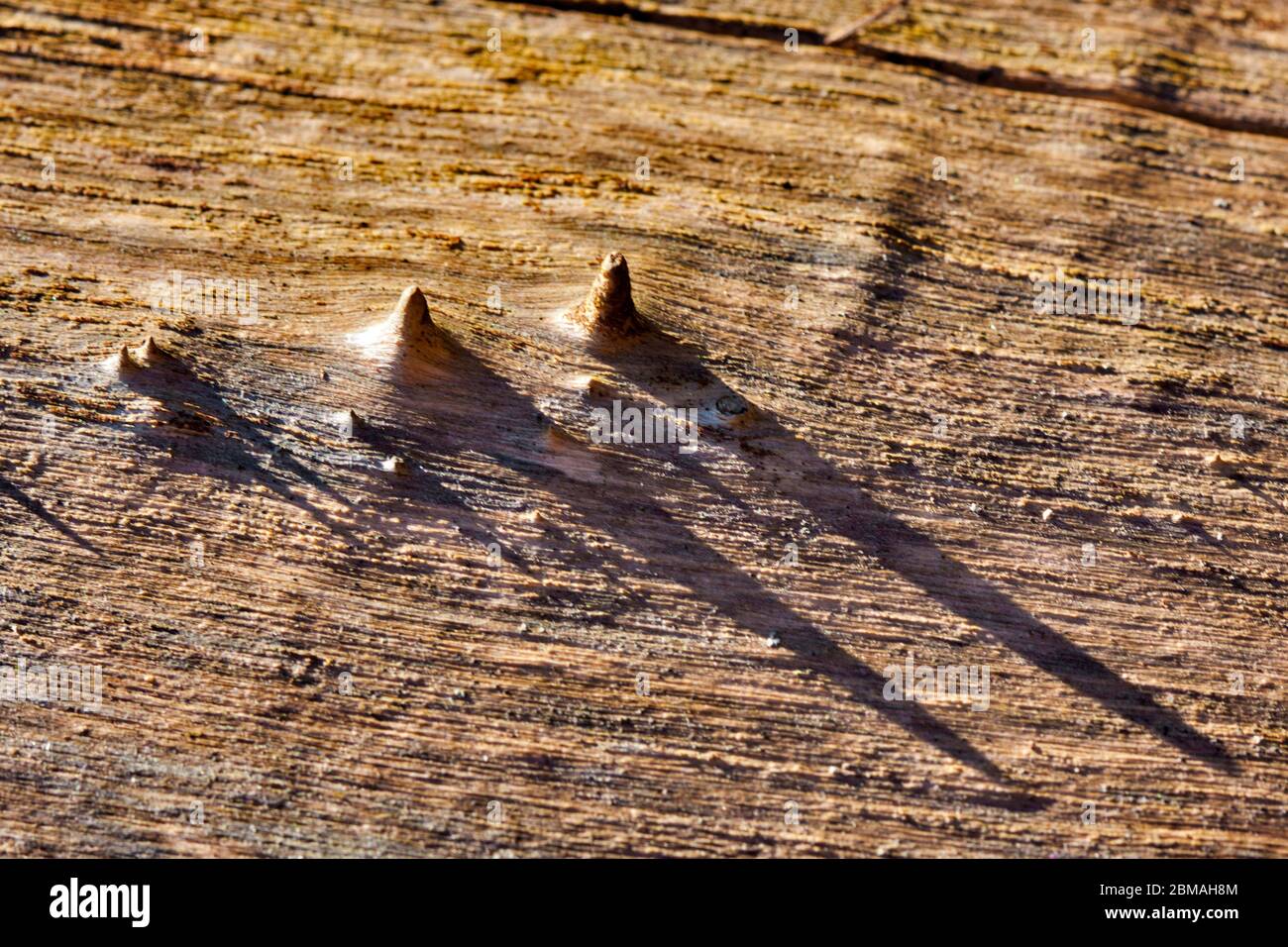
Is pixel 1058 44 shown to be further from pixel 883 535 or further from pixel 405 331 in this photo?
pixel 405 331

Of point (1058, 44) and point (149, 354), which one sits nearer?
point (149, 354)

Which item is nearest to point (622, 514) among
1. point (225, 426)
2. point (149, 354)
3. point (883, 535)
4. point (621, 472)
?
point (621, 472)

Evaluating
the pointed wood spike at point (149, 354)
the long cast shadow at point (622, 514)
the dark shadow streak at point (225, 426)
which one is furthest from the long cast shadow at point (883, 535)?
the pointed wood spike at point (149, 354)

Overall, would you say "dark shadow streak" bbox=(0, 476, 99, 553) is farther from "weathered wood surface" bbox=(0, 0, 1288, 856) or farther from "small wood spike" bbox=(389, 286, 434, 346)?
"small wood spike" bbox=(389, 286, 434, 346)

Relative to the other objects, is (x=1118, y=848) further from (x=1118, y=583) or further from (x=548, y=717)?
(x=548, y=717)

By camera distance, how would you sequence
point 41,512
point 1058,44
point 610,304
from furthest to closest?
point 1058,44 < point 610,304 < point 41,512

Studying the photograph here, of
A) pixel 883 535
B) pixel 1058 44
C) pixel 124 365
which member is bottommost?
pixel 883 535
